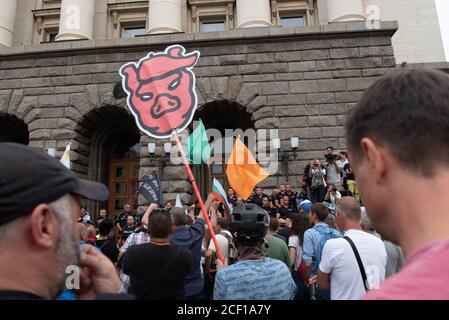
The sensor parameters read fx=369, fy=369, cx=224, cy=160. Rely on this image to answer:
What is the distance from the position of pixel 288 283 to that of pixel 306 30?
12.5 meters

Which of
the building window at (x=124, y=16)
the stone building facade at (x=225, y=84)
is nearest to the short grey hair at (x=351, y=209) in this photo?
the stone building facade at (x=225, y=84)

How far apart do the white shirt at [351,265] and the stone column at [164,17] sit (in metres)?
13.8

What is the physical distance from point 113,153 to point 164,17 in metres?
6.19

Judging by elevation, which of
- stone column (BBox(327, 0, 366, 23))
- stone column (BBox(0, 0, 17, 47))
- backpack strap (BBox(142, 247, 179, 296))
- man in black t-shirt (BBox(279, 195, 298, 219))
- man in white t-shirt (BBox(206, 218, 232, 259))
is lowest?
backpack strap (BBox(142, 247, 179, 296))

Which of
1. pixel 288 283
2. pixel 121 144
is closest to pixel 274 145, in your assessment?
pixel 121 144

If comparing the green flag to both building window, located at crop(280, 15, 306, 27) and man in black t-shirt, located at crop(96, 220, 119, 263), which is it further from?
building window, located at crop(280, 15, 306, 27)

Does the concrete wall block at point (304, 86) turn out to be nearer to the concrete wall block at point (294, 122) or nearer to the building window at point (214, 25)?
the concrete wall block at point (294, 122)

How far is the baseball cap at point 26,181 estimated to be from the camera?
1.09 m

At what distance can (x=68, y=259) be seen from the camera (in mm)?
1225

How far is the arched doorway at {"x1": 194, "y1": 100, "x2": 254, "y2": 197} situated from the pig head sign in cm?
772

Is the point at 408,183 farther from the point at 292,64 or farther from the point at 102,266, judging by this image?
the point at 292,64

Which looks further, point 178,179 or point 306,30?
point 306,30

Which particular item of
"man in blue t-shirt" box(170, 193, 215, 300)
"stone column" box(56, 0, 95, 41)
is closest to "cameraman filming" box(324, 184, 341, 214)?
"man in blue t-shirt" box(170, 193, 215, 300)

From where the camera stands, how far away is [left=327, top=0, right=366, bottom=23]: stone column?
14508mm
